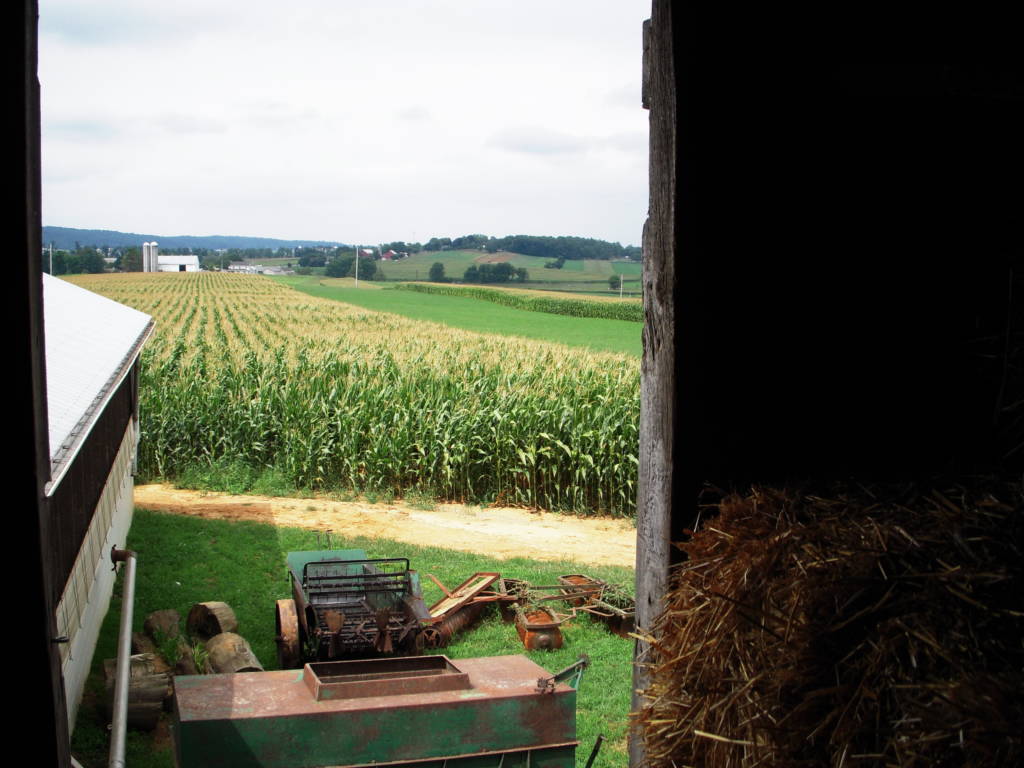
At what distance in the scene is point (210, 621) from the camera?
7.74 m

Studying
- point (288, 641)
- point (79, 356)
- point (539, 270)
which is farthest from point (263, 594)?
point (539, 270)

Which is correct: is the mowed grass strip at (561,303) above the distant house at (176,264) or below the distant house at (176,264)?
below

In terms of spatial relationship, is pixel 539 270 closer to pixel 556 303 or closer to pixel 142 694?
pixel 556 303

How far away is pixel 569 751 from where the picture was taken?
4.73m

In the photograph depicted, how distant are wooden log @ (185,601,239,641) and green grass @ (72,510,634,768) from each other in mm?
393

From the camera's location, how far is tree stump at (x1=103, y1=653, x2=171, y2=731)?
19.6 ft

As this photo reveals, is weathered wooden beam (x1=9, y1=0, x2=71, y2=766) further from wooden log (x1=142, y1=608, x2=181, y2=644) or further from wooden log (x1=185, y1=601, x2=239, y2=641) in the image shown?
wooden log (x1=185, y1=601, x2=239, y2=641)

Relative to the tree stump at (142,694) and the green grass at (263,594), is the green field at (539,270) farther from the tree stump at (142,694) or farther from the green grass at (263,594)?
the tree stump at (142,694)

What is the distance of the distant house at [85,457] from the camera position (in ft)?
16.5

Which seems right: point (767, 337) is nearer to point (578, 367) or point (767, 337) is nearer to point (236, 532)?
point (236, 532)

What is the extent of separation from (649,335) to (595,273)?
306 feet

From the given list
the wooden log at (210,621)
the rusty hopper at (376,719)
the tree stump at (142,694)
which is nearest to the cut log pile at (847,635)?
the rusty hopper at (376,719)

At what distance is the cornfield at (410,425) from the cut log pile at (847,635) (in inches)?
441

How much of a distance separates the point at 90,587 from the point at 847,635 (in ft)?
20.4
